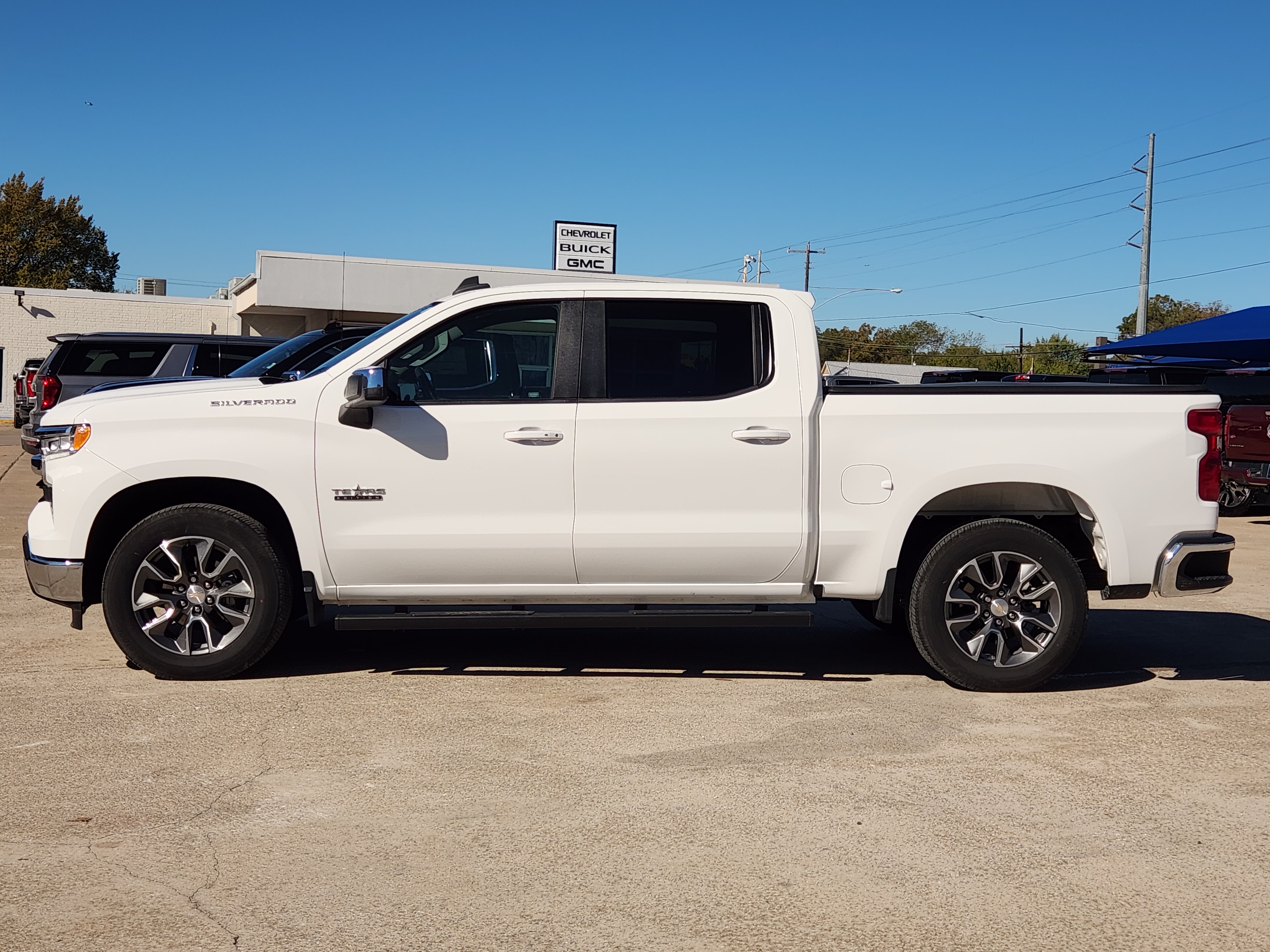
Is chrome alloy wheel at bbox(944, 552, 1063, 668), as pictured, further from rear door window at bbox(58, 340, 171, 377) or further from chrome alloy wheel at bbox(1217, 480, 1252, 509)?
chrome alloy wheel at bbox(1217, 480, 1252, 509)

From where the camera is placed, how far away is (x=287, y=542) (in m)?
6.49

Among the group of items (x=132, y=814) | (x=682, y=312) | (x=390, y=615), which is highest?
(x=682, y=312)

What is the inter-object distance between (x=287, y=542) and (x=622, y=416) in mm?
1861

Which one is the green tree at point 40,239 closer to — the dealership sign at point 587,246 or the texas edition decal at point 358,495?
the dealership sign at point 587,246

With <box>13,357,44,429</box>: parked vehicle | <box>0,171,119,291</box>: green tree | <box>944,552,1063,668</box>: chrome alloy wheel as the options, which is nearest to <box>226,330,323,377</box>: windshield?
<box>13,357,44,429</box>: parked vehicle

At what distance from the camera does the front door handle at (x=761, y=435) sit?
6.26 m

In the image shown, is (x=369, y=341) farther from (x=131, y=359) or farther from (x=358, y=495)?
(x=131, y=359)

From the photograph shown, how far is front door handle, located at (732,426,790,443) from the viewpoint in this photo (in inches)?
247

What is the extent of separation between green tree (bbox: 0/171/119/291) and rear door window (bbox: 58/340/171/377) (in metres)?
59.5

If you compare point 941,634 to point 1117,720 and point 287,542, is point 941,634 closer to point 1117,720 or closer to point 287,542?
point 1117,720

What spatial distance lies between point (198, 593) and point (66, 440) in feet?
3.33

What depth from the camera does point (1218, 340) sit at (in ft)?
65.5

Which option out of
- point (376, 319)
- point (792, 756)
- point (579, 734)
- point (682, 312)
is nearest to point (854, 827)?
point (792, 756)

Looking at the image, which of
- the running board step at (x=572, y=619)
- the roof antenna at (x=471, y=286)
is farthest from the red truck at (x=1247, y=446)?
the roof antenna at (x=471, y=286)
